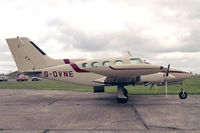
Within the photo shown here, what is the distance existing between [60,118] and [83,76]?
550cm

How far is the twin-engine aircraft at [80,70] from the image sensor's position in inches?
471

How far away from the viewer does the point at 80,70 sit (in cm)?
1323

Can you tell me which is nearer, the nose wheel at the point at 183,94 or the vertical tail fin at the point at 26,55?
the nose wheel at the point at 183,94

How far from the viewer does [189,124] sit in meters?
6.72

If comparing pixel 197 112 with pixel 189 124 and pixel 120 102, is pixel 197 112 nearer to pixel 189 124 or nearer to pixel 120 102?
pixel 189 124

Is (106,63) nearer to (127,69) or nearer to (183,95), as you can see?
(127,69)

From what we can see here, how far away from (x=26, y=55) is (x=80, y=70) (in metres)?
4.13

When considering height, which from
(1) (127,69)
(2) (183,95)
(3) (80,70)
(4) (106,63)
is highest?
(4) (106,63)

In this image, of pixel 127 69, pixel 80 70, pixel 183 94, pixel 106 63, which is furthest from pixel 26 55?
pixel 183 94

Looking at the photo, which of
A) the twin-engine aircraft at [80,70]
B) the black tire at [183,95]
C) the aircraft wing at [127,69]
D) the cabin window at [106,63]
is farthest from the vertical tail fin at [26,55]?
the black tire at [183,95]

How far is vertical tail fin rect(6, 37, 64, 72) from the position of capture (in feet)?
45.5

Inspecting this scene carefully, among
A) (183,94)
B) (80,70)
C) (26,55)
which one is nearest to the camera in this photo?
(183,94)

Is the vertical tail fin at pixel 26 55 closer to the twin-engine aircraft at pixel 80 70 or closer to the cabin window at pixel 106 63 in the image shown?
the twin-engine aircraft at pixel 80 70

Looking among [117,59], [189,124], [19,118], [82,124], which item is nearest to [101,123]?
[82,124]
